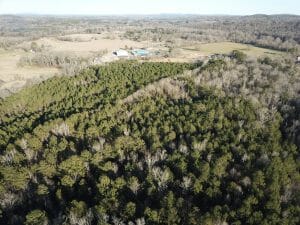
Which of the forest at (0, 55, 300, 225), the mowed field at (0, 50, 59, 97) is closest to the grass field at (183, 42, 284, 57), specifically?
the forest at (0, 55, 300, 225)

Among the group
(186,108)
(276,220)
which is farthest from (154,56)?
(276,220)

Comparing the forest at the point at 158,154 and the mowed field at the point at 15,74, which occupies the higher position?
the forest at the point at 158,154

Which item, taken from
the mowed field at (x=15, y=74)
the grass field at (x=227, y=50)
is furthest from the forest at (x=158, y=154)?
the grass field at (x=227, y=50)

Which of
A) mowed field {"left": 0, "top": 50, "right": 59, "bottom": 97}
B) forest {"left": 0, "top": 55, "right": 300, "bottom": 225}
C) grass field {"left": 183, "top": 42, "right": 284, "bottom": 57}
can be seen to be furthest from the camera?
→ grass field {"left": 183, "top": 42, "right": 284, "bottom": 57}

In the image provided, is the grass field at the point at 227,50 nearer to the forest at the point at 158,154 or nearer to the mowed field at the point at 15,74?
the forest at the point at 158,154

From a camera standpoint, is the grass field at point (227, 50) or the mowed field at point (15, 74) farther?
the grass field at point (227, 50)

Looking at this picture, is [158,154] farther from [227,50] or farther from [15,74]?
[227,50]

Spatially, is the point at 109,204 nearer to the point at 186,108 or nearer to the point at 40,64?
the point at 186,108

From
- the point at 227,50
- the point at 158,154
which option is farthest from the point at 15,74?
the point at 158,154

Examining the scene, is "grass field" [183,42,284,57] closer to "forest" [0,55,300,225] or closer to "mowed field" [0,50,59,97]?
"forest" [0,55,300,225]
